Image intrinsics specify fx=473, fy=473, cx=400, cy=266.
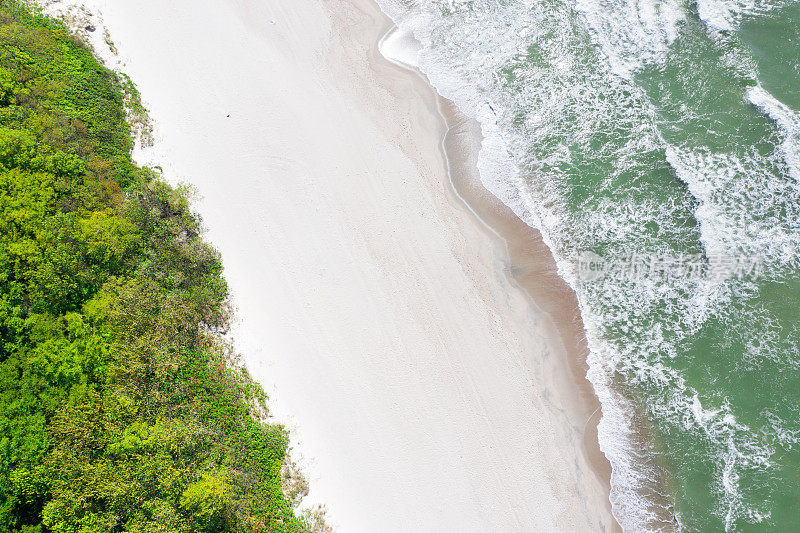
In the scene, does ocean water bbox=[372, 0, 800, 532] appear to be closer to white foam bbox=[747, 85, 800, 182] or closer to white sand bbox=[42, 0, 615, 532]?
white foam bbox=[747, 85, 800, 182]

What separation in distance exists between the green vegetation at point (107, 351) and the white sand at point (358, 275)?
1.30 metres

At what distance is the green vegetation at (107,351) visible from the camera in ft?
42.4

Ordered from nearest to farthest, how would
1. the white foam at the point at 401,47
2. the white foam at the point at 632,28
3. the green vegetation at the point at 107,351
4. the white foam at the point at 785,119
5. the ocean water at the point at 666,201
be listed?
1. the green vegetation at the point at 107,351
2. the ocean water at the point at 666,201
3. the white foam at the point at 785,119
4. the white foam at the point at 632,28
5. the white foam at the point at 401,47

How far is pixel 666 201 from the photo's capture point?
18797 millimetres

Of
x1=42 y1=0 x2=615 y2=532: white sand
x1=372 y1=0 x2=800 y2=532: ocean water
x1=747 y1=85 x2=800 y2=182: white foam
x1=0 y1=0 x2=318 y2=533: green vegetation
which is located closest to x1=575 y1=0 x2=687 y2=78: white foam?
x1=372 y1=0 x2=800 y2=532: ocean water

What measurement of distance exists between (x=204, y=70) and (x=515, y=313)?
16.7 metres

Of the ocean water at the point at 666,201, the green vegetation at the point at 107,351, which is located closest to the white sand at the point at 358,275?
the green vegetation at the point at 107,351

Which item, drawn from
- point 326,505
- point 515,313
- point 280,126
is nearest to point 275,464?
point 326,505

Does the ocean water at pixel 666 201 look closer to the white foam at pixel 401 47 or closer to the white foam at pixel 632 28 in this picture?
the white foam at pixel 632 28

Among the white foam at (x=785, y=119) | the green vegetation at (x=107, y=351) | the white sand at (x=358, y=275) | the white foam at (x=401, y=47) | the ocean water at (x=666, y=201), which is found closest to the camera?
the green vegetation at (x=107, y=351)

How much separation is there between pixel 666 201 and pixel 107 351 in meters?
20.7

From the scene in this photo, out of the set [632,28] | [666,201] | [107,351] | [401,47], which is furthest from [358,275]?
[632,28]

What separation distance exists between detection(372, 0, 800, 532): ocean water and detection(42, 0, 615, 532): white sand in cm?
206

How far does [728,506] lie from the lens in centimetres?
1500
